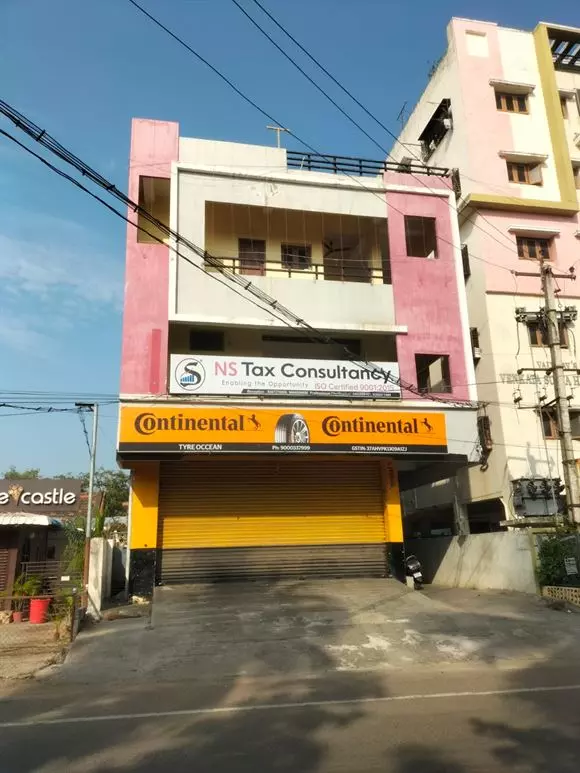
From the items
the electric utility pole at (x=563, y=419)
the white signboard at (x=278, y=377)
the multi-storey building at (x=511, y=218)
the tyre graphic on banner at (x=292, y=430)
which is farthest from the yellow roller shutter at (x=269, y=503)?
the multi-storey building at (x=511, y=218)

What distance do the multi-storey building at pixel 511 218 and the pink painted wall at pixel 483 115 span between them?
0.16 feet

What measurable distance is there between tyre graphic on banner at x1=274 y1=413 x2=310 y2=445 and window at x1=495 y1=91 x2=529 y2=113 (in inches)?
669

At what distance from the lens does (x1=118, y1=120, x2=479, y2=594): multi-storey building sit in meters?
14.8

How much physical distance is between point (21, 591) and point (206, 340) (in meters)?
8.38

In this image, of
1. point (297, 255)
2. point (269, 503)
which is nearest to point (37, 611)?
point (269, 503)

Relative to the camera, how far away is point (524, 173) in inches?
907

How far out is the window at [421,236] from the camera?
1884 centimetres

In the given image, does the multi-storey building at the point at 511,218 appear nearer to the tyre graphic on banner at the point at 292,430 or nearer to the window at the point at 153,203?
the tyre graphic on banner at the point at 292,430

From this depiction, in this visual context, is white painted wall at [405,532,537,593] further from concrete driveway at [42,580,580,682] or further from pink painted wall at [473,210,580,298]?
pink painted wall at [473,210,580,298]

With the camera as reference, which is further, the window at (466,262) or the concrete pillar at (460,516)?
the window at (466,262)

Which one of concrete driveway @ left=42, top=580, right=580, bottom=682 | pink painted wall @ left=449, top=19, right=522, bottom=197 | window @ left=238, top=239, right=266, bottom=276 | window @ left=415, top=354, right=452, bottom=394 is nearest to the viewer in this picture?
concrete driveway @ left=42, top=580, right=580, bottom=682

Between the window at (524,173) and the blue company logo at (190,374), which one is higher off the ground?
the window at (524,173)

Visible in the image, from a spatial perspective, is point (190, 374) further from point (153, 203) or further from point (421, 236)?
point (421, 236)

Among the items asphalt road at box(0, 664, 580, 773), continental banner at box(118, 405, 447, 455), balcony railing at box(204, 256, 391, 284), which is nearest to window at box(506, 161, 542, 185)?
balcony railing at box(204, 256, 391, 284)
